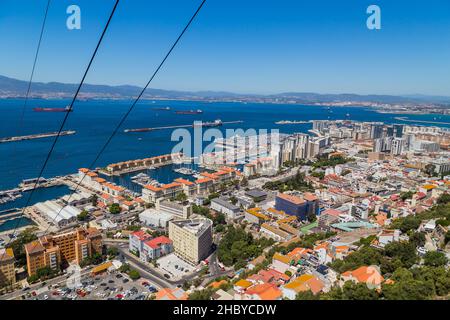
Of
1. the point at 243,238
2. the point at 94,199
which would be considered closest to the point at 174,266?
the point at 243,238

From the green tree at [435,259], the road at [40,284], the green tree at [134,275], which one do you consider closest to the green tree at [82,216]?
the road at [40,284]

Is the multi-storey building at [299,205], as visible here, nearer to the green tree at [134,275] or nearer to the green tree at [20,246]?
the green tree at [134,275]

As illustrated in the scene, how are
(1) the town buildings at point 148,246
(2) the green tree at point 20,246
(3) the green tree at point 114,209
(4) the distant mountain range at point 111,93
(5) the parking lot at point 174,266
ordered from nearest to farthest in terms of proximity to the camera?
1. (5) the parking lot at point 174,266
2. (2) the green tree at point 20,246
3. (1) the town buildings at point 148,246
4. (3) the green tree at point 114,209
5. (4) the distant mountain range at point 111,93

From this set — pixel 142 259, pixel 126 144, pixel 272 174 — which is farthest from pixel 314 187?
pixel 126 144

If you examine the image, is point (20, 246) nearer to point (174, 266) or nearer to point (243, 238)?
point (174, 266)

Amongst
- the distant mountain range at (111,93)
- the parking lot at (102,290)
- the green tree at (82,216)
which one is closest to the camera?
the parking lot at (102,290)

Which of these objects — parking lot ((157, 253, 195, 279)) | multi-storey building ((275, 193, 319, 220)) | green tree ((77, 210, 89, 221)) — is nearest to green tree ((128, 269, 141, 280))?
parking lot ((157, 253, 195, 279))
